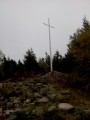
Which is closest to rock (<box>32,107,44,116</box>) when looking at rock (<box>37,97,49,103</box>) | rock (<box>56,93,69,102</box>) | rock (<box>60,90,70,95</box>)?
rock (<box>37,97,49,103</box>)

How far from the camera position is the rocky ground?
17.7 m

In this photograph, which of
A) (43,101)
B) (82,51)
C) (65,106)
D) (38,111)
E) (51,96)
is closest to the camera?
(38,111)

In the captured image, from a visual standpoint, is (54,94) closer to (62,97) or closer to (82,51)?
(62,97)

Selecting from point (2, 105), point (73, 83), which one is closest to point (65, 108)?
point (2, 105)

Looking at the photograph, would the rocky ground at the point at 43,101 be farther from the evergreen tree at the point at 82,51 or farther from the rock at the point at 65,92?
the evergreen tree at the point at 82,51

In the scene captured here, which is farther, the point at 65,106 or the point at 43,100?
the point at 43,100

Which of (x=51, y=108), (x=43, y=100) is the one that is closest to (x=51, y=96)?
Result: (x=43, y=100)

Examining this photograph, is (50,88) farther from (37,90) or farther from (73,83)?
(73,83)

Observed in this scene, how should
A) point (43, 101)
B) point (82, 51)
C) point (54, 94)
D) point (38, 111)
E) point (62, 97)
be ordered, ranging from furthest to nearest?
point (82, 51)
point (54, 94)
point (62, 97)
point (43, 101)
point (38, 111)

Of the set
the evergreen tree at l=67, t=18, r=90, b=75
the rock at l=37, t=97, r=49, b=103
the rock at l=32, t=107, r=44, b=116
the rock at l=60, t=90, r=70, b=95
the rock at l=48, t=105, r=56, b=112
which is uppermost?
the evergreen tree at l=67, t=18, r=90, b=75

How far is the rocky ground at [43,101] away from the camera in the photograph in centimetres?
1769

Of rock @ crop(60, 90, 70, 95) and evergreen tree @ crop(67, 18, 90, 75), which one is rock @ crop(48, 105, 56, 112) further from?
evergreen tree @ crop(67, 18, 90, 75)

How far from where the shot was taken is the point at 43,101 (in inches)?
811

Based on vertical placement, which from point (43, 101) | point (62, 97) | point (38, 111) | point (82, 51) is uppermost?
point (82, 51)
